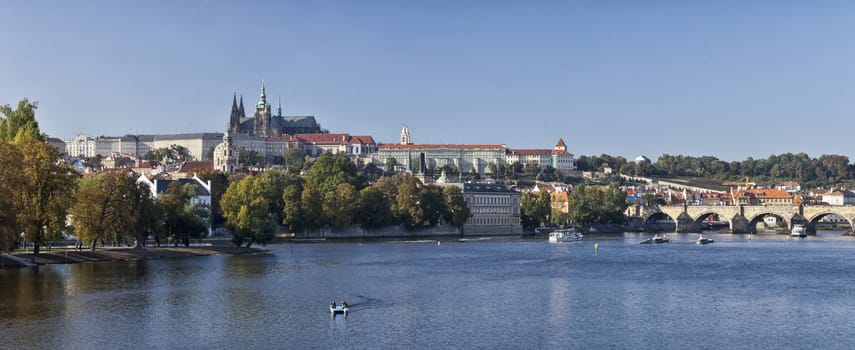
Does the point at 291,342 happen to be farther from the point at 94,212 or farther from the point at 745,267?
the point at 745,267

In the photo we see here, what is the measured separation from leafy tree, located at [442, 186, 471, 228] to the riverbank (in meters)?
39.1

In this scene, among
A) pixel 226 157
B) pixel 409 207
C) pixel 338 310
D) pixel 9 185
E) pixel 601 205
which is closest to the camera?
pixel 338 310

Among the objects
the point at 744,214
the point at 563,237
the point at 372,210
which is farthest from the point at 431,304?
the point at 744,214

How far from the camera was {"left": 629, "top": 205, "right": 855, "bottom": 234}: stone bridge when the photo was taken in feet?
372

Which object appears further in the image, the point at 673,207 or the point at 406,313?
the point at 673,207

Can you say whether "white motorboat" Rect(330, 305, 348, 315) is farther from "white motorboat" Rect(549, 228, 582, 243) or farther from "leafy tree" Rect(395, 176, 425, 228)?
"leafy tree" Rect(395, 176, 425, 228)

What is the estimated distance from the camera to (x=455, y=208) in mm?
112188

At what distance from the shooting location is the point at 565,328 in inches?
1417

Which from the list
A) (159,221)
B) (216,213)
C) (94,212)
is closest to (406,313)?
(94,212)

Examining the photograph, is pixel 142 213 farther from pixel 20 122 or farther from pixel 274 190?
pixel 274 190

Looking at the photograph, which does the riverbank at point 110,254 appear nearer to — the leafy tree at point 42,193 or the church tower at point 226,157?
the leafy tree at point 42,193

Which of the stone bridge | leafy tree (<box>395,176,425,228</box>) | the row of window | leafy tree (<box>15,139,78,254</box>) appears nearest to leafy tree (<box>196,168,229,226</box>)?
leafy tree (<box>395,176,425,228</box>)

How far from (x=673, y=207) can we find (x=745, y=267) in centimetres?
7048

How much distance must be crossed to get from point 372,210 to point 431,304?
62026 millimetres
